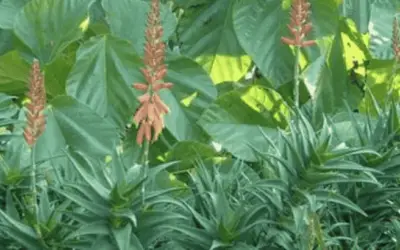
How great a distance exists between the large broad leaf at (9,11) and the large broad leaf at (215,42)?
376mm

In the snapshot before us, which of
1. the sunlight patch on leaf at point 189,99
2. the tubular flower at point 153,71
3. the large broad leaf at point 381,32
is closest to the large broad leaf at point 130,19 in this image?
the sunlight patch on leaf at point 189,99

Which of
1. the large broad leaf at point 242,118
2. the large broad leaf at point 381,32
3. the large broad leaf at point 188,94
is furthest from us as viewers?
the large broad leaf at point 381,32

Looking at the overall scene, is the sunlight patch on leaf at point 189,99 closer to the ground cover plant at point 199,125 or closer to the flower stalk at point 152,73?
the ground cover plant at point 199,125

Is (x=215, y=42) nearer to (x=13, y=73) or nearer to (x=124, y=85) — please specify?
(x=124, y=85)

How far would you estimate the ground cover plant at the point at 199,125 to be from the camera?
1149 mm

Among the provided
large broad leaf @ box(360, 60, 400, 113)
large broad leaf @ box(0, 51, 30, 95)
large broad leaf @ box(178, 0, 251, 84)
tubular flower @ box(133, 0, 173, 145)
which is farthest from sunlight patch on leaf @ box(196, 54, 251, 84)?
tubular flower @ box(133, 0, 173, 145)

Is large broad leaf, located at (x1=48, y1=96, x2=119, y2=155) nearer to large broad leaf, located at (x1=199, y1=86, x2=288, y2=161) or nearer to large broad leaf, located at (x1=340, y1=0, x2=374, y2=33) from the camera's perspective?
large broad leaf, located at (x1=199, y1=86, x2=288, y2=161)

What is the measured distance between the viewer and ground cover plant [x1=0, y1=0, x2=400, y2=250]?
1.15 meters

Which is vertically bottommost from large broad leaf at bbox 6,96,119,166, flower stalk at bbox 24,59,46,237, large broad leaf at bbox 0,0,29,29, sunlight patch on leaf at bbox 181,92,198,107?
sunlight patch on leaf at bbox 181,92,198,107

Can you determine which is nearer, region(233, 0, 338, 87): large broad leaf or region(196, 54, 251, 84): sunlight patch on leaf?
region(233, 0, 338, 87): large broad leaf

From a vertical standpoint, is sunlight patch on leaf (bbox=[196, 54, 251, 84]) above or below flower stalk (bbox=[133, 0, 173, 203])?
below

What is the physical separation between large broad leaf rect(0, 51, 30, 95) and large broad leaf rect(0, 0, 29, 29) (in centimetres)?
12

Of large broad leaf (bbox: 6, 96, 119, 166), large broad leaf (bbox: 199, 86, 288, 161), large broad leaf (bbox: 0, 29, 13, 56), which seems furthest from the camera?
large broad leaf (bbox: 0, 29, 13, 56)

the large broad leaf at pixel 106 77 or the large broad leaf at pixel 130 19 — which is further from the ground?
the large broad leaf at pixel 130 19
